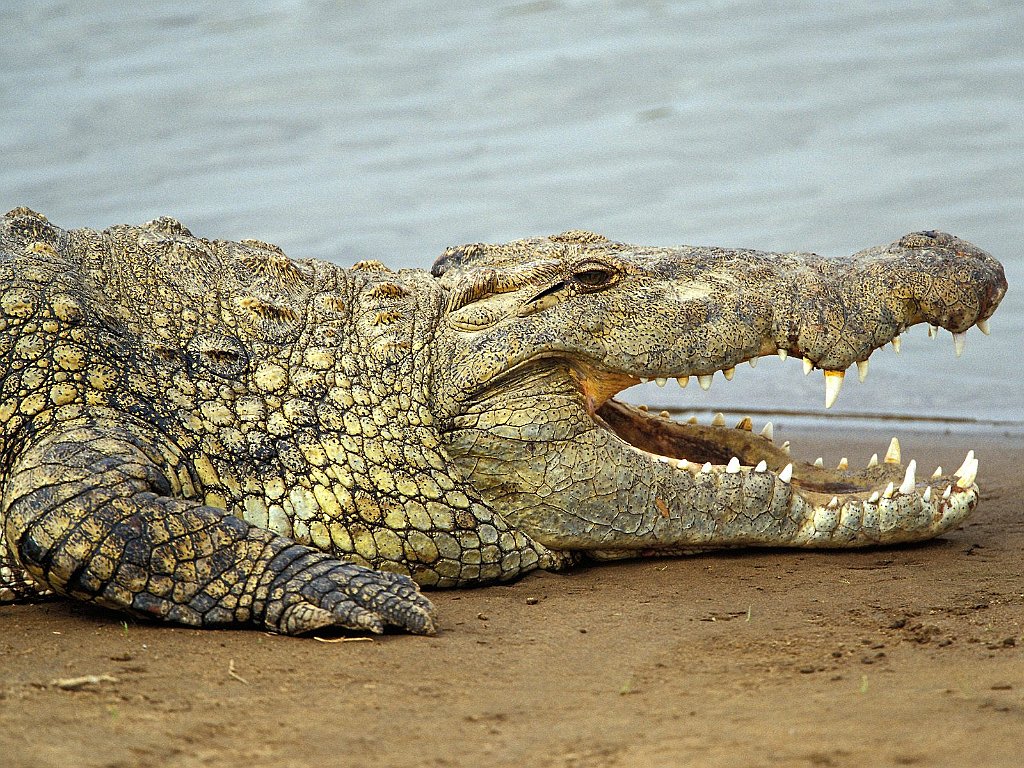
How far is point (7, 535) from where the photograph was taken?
3750 mm

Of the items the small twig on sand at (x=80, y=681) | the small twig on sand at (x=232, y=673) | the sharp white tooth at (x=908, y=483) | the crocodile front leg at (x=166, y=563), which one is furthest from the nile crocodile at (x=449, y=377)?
the small twig on sand at (x=80, y=681)

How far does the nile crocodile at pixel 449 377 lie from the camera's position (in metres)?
4.21

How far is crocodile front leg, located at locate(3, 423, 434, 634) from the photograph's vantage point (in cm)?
363

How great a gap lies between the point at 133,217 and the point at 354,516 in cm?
1229

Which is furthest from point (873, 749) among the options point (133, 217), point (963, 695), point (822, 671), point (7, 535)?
point (133, 217)

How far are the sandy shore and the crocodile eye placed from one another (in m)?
1.16

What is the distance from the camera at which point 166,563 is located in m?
3.69

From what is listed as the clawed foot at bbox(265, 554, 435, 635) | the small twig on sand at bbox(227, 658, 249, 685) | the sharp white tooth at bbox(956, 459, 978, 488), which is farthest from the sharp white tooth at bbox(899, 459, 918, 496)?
the small twig on sand at bbox(227, 658, 249, 685)

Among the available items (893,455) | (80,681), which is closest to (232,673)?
(80,681)

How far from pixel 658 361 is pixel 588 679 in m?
1.74

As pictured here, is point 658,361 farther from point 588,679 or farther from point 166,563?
point 166,563

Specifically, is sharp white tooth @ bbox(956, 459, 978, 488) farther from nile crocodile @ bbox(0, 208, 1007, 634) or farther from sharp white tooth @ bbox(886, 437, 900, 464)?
sharp white tooth @ bbox(886, 437, 900, 464)

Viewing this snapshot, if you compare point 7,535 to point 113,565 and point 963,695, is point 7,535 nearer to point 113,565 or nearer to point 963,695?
point 113,565

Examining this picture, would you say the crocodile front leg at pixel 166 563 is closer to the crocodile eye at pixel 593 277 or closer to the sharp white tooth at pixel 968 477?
the crocodile eye at pixel 593 277
